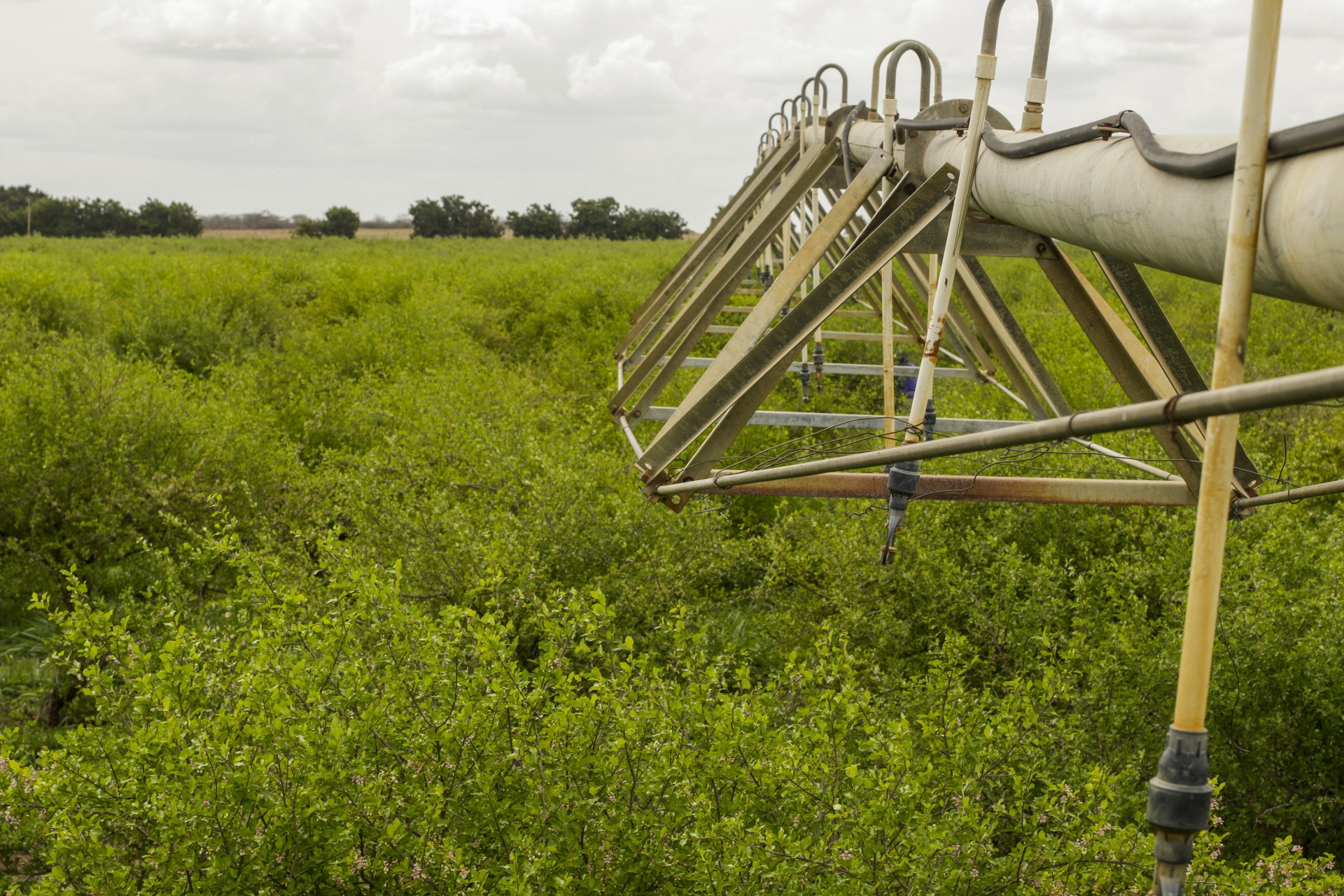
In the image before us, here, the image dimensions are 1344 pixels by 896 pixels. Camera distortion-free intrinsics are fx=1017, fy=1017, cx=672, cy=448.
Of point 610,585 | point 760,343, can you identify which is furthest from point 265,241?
point 760,343

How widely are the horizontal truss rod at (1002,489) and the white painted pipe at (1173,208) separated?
77 cm

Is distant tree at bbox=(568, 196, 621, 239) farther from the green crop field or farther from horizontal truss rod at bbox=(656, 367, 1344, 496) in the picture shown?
horizontal truss rod at bbox=(656, 367, 1344, 496)

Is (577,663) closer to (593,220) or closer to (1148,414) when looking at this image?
(1148,414)

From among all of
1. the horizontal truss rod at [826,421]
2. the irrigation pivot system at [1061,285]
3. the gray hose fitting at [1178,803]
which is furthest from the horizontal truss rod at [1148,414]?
the horizontal truss rod at [826,421]

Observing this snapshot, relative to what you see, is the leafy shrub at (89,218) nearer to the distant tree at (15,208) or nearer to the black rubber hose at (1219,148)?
the distant tree at (15,208)

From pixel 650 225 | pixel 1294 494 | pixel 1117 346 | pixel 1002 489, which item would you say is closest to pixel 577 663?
pixel 1002 489

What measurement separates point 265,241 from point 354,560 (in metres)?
56.1

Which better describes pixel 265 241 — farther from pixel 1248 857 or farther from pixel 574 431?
pixel 1248 857

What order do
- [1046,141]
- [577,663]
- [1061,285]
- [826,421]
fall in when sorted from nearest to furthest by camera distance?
[1046,141] < [1061,285] < [826,421] < [577,663]

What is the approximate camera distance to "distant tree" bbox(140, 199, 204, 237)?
6469cm

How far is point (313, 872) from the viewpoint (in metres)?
3.47

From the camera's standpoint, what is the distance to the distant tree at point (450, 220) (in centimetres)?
7062

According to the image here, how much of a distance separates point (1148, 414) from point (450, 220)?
7375cm

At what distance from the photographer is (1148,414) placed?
3.66ft
